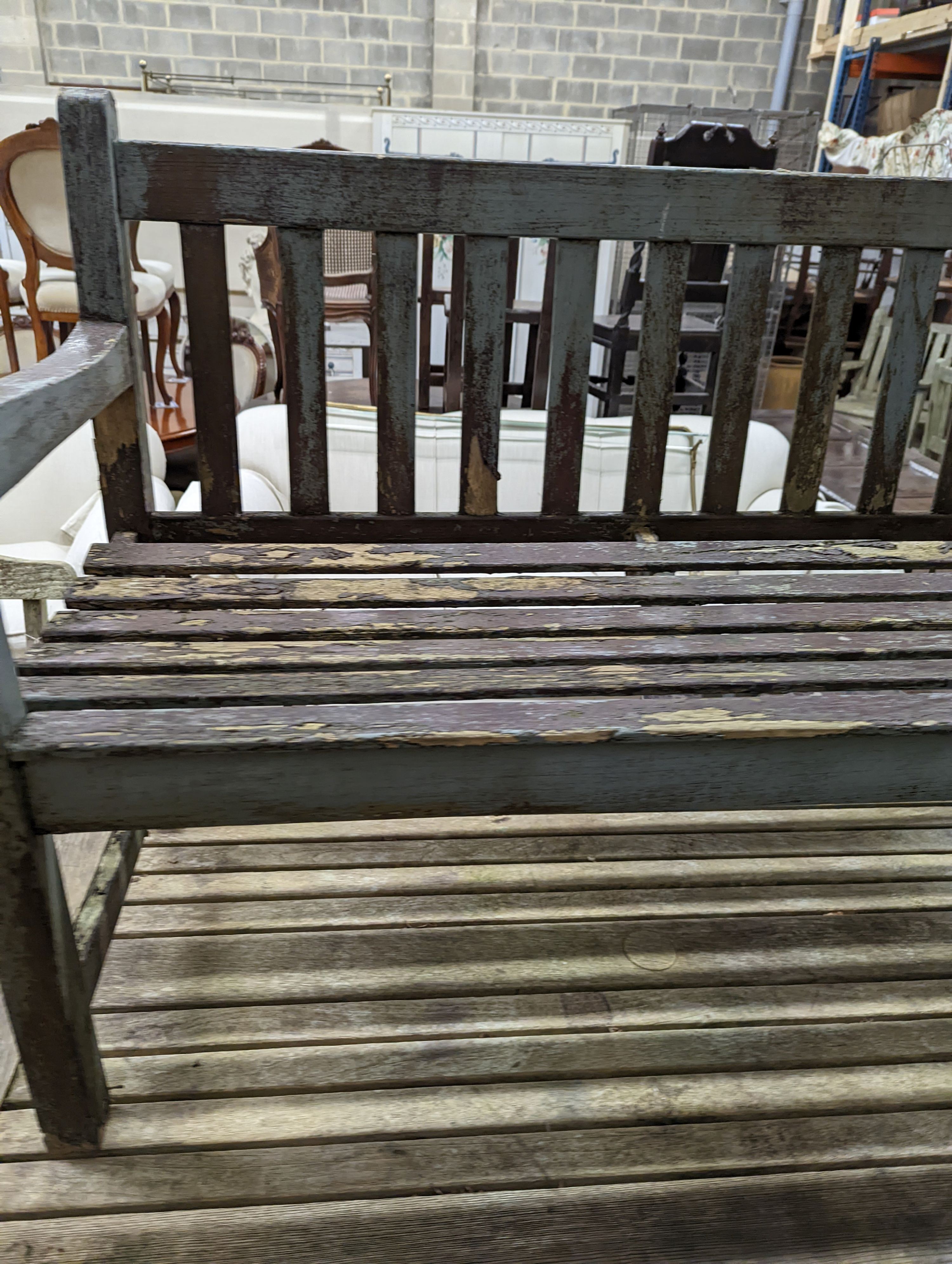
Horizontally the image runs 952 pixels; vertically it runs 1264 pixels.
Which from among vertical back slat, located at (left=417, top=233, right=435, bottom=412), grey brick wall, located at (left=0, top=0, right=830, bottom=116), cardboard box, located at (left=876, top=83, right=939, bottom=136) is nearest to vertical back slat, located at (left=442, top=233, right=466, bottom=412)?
vertical back slat, located at (left=417, top=233, right=435, bottom=412)

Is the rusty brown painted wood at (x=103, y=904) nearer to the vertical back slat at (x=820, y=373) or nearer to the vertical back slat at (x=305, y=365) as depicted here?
the vertical back slat at (x=305, y=365)

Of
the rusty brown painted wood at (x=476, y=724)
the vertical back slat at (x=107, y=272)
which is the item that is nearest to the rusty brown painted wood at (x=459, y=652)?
the rusty brown painted wood at (x=476, y=724)

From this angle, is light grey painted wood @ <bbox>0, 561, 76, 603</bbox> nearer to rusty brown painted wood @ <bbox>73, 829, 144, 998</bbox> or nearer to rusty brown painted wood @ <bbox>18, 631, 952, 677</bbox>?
rusty brown painted wood @ <bbox>73, 829, 144, 998</bbox>

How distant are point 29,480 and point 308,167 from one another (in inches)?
56.3

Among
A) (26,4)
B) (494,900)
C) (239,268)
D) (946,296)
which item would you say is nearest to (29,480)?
(494,900)

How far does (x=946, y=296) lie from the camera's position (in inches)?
202

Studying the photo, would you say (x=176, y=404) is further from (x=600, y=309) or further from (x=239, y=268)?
(x=600, y=309)

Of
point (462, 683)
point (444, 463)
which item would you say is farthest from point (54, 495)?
point (462, 683)

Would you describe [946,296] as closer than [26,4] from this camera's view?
Yes

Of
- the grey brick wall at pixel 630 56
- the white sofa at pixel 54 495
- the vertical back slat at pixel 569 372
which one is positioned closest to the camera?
the vertical back slat at pixel 569 372

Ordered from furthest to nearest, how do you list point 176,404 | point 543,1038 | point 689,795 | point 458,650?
point 176,404 < point 543,1038 < point 458,650 < point 689,795

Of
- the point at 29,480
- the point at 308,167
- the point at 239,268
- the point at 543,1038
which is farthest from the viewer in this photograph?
the point at 239,268

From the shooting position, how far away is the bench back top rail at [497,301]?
135cm

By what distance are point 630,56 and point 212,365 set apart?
832 centimetres
